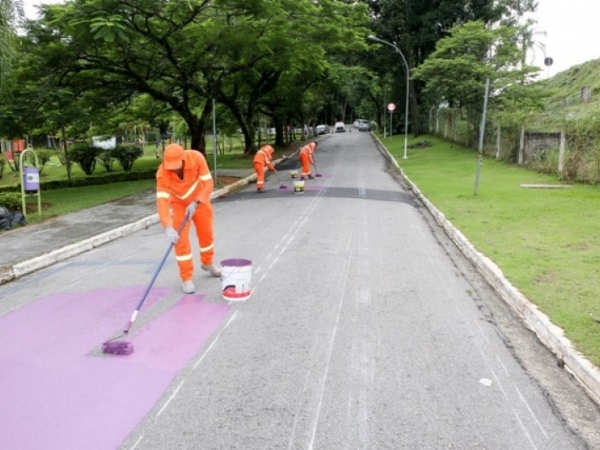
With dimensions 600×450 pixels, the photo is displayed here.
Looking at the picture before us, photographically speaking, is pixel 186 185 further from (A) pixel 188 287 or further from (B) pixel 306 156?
(B) pixel 306 156

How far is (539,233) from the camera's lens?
8.81 m

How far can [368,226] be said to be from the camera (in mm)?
9930

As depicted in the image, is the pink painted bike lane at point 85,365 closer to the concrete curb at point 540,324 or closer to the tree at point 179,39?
the concrete curb at point 540,324

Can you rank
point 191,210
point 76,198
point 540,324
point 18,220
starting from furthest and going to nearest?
point 76,198, point 18,220, point 191,210, point 540,324

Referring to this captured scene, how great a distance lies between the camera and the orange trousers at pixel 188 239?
235 inches

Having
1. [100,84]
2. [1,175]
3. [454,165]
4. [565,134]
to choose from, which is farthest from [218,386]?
[1,175]

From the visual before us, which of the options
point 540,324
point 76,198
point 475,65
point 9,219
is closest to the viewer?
point 540,324

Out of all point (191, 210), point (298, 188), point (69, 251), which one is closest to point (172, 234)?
point (191, 210)

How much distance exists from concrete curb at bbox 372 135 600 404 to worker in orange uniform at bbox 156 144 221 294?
366 centimetres

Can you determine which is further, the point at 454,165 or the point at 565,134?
the point at 454,165

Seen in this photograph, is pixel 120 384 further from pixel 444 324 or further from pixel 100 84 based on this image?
pixel 100 84

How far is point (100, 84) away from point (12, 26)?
26.8ft

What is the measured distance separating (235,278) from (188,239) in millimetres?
887

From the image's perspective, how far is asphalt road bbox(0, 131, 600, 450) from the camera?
3.28m
